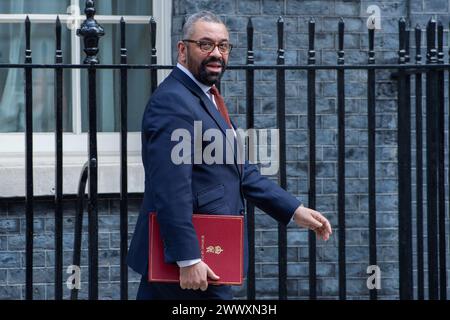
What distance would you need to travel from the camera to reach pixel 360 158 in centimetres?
786

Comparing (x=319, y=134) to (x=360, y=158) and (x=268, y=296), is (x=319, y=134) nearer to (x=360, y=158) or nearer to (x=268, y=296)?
(x=360, y=158)

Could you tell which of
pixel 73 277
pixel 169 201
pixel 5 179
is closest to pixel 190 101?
pixel 169 201

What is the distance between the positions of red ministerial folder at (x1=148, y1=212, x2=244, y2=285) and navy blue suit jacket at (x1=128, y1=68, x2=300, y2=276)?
0.06 metres

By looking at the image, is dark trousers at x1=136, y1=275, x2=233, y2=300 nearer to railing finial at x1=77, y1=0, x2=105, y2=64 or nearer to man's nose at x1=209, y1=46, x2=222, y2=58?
man's nose at x1=209, y1=46, x2=222, y2=58

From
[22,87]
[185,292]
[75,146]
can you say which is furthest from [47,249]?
[185,292]

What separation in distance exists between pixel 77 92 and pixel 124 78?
1.91 meters

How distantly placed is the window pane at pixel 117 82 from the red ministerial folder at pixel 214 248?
2.86 meters

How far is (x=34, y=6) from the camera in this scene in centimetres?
784

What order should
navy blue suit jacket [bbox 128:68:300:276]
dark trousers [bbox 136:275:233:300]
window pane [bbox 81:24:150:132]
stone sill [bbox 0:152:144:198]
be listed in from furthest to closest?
1. window pane [bbox 81:24:150:132]
2. stone sill [bbox 0:152:144:198]
3. dark trousers [bbox 136:275:233:300]
4. navy blue suit jacket [bbox 128:68:300:276]

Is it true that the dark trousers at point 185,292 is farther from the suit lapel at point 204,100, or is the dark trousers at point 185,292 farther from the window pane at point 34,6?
the window pane at point 34,6

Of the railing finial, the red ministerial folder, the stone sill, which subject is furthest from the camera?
the stone sill

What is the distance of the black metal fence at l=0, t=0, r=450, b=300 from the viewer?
594cm

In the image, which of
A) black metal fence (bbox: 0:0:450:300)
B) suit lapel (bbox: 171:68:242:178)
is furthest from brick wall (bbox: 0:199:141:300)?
suit lapel (bbox: 171:68:242:178)

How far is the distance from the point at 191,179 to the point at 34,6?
10.4 ft
